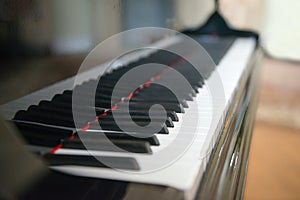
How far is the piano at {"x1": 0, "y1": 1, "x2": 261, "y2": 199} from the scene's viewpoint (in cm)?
41

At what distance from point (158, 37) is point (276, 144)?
42.3 inches

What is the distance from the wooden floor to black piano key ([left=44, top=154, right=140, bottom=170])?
121 cm

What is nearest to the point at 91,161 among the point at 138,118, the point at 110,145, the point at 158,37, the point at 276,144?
the point at 110,145

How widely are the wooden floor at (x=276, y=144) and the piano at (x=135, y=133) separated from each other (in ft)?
2.57

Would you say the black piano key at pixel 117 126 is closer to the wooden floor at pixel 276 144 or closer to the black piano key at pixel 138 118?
the black piano key at pixel 138 118

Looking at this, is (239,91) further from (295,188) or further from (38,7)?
(295,188)

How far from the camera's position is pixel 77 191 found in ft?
1.33

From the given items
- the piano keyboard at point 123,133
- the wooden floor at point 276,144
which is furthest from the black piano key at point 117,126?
the wooden floor at point 276,144

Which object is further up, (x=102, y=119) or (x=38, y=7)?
(x=38, y=7)

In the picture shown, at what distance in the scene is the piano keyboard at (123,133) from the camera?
16.8 inches

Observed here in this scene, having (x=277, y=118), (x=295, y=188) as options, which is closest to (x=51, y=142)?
(x=295, y=188)

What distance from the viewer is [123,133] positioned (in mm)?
547

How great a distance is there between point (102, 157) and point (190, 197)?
131 millimetres

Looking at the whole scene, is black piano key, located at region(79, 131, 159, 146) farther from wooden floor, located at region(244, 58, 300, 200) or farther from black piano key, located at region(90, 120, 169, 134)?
wooden floor, located at region(244, 58, 300, 200)
